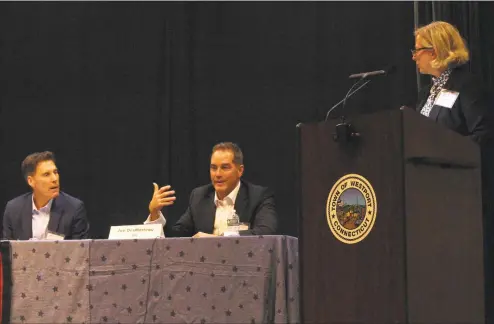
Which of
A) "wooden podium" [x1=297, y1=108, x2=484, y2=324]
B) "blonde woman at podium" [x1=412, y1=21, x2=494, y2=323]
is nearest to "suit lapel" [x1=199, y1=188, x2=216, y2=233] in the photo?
"blonde woman at podium" [x1=412, y1=21, x2=494, y2=323]

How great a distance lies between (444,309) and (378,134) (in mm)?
487

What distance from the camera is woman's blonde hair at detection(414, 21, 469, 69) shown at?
259cm

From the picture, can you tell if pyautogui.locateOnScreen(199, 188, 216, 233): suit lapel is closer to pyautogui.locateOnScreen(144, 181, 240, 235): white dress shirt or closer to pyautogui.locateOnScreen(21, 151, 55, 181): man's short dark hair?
pyautogui.locateOnScreen(144, 181, 240, 235): white dress shirt

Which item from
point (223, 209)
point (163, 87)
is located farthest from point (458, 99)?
point (163, 87)

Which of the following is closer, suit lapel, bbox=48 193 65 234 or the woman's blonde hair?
the woman's blonde hair

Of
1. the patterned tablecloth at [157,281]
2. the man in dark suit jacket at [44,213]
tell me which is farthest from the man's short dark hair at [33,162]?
the patterned tablecloth at [157,281]

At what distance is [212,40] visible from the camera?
5324mm

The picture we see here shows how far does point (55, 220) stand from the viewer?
13.4 ft

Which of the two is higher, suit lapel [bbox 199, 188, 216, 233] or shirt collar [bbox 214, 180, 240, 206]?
shirt collar [bbox 214, 180, 240, 206]

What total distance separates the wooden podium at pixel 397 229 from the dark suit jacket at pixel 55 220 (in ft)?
7.44

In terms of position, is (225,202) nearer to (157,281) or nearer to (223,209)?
(223,209)

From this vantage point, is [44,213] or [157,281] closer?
[157,281]

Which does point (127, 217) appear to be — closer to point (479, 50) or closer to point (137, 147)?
point (137, 147)

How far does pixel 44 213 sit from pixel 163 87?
1.56m
